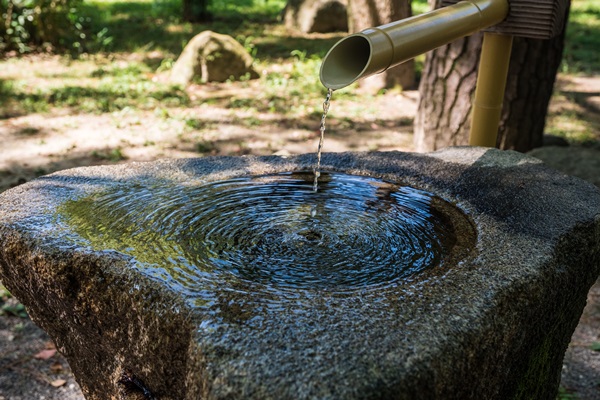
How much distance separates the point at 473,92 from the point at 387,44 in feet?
8.60

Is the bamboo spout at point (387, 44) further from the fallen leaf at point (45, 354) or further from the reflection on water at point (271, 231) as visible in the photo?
the fallen leaf at point (45, 354)

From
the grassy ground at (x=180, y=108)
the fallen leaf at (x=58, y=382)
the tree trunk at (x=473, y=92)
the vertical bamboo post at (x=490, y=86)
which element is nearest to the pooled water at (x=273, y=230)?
the vertical bamboo post at (x=490, y=86)

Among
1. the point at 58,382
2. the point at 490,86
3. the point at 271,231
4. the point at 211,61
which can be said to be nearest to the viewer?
the point at 271,231

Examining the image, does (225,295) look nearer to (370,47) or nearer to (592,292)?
(370,47)

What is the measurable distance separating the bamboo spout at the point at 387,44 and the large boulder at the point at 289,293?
587mm

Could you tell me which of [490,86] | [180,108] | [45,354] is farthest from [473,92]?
[180,108]

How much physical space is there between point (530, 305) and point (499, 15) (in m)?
1.34

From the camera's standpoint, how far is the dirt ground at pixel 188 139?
4.34 m

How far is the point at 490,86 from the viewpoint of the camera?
2.96 meters

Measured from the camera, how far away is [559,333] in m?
2.27

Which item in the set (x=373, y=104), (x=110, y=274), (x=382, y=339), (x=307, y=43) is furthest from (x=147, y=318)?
(x=307, y=43)

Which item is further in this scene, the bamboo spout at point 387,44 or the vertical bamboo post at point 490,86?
the vertical bamboo post at point 490,86

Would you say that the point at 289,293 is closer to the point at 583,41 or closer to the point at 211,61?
the point at 211,61

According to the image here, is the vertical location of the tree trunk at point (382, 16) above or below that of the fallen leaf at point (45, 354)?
above
